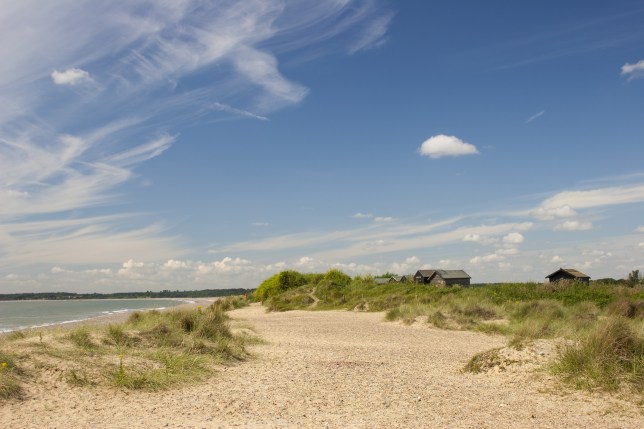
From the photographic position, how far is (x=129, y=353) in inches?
402

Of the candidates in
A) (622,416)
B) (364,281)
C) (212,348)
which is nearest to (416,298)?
(364,281)

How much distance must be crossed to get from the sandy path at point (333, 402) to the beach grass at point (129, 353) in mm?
347

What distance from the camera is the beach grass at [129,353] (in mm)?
8508

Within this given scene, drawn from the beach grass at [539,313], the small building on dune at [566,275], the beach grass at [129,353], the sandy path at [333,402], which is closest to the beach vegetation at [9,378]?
the beach grass at [129,353]

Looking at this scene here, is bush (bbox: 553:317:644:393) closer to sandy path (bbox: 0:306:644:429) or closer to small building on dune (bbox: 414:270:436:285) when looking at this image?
sandy path (bbox: 0:306:644:429)

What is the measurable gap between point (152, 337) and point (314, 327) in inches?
373

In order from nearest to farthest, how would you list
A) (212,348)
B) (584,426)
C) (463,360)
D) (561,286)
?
(584,426), (212,348), (463,360), (561,286)

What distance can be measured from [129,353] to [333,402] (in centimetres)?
465

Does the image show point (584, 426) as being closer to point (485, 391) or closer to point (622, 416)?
point (622, 416)

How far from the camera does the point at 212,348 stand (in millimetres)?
11469

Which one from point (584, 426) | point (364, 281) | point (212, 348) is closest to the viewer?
point (584, 426)

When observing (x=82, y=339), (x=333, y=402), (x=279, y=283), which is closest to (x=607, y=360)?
(x=333, y=402)

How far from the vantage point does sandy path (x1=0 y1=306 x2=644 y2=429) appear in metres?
6.88

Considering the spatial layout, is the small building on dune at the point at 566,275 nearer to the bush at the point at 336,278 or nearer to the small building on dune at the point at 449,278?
the small building on dune at the point at 449,278
